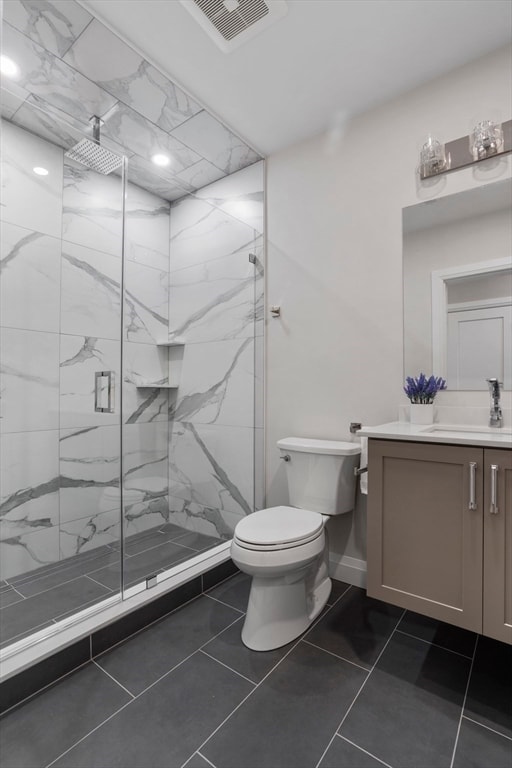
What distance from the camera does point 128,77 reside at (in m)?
1.84

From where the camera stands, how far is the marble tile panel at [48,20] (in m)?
1.47

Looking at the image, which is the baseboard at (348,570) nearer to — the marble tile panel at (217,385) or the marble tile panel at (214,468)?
the marble tile panel at (214,468)

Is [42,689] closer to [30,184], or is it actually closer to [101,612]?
[101,612]

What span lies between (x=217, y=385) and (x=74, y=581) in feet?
4.28

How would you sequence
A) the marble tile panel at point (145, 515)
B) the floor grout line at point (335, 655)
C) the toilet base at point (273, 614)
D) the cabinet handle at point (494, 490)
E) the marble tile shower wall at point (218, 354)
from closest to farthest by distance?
the cabinet handle at point (494, 490) < the floor grout line at point (335, 655) < the toilet base at point (273, 614) < the marble tile panel at point (145, 515) < the marble tile shower wall at point (218, 354)

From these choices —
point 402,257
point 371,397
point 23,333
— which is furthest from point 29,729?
point 402,257

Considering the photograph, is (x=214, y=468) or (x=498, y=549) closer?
(x=498, y=549)

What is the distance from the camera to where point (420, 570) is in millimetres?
1299

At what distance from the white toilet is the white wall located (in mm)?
240

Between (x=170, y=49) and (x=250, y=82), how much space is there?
0.40 m

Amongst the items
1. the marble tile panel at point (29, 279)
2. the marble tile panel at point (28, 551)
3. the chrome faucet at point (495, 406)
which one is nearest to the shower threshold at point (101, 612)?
the marble tile panel at point (28, 551)

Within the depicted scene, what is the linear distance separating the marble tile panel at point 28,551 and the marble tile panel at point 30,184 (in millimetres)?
1557

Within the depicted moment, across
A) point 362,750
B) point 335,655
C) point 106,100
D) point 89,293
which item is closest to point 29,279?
point 89,293

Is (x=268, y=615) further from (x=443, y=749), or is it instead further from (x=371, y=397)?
(x=371, y=397)
